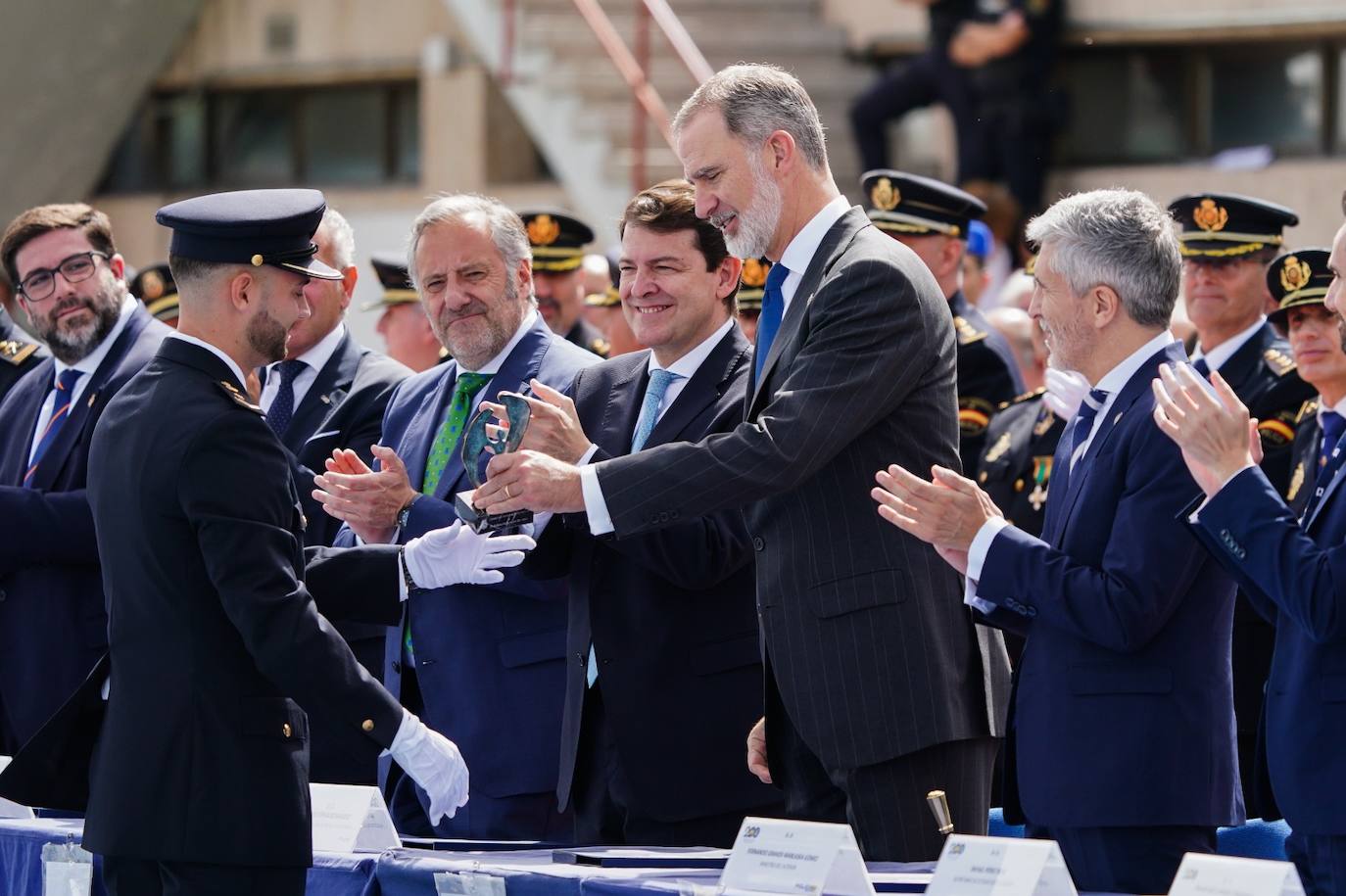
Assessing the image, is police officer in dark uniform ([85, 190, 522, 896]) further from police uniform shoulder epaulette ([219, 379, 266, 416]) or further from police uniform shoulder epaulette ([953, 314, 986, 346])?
police uniform shoulder epaulette ([953, 314, 986, 346])

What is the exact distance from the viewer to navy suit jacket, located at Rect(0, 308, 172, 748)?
5.09 m

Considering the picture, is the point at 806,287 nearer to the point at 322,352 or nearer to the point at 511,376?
the point at 511,376

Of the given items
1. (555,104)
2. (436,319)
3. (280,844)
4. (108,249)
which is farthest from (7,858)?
(555,104)

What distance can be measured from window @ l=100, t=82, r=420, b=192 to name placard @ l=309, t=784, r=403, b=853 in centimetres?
896

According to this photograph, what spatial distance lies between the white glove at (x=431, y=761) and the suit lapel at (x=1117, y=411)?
114 cm

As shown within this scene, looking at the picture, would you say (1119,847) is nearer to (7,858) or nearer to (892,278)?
(892,278)

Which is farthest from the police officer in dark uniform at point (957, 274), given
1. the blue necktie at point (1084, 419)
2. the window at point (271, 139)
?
the window at point (271, 139)

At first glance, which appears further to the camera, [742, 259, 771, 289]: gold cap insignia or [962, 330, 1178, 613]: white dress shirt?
[742, 259, 771, 289]: gold cap insignia

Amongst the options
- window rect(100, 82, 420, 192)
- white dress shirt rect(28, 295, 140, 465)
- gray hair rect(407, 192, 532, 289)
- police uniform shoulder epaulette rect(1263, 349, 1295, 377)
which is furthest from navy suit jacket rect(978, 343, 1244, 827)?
window rect(100, 82, 420, 192)

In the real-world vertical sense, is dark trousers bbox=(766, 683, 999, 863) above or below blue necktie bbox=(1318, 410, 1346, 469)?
below

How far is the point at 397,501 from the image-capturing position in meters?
4.44

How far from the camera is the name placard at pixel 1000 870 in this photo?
2.87m

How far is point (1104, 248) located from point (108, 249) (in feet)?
9.86

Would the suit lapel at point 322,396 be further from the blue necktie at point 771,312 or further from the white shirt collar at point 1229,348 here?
the white shirt collar at point 1229,348
